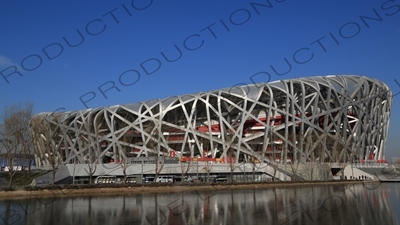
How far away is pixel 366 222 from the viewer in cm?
1545

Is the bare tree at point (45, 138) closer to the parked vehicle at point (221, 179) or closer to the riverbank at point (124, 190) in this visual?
the parked vehicle at point (221, 179)

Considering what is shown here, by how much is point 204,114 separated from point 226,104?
5.16 metres

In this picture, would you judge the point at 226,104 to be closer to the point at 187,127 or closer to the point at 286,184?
the point at 187,127

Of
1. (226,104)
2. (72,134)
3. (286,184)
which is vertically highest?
(226,104)

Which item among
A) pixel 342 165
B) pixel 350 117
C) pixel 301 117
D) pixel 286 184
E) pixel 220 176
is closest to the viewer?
pixel 286 184

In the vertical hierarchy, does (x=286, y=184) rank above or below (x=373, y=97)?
below

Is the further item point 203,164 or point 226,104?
point 226,104

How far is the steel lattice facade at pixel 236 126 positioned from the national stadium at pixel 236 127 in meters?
0.17

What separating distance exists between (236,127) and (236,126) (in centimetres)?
18

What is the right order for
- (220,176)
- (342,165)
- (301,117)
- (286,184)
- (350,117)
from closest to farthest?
(286,184)
(220,176)
(342,165)
(301,117)
(350,117)

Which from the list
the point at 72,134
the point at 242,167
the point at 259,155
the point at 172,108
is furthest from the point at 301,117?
the point at 72,134

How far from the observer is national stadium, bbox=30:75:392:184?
65.0m

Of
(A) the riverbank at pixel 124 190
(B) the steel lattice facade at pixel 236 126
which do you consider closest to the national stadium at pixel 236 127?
(B) the steel lattice facade at pixel 236 126

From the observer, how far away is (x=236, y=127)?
6744 centimetres
